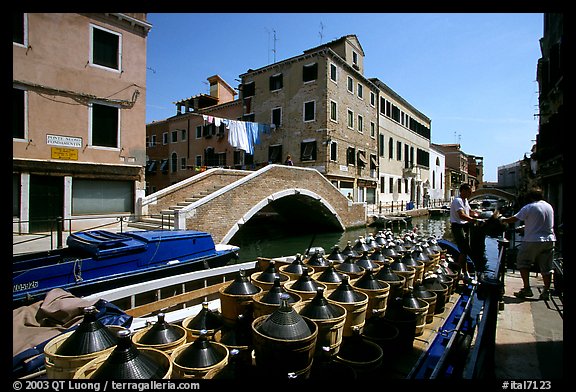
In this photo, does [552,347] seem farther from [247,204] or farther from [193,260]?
[247,204]

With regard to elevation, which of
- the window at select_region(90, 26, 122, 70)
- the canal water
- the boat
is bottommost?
the canal water

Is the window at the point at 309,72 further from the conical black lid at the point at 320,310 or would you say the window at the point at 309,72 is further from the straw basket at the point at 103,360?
the straw basket at the point at 103,360

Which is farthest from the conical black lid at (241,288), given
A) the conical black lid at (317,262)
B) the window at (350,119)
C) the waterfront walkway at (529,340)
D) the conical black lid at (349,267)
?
the window at (350,119)

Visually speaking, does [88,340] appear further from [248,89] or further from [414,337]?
[248,89]

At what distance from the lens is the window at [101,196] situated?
1203cm

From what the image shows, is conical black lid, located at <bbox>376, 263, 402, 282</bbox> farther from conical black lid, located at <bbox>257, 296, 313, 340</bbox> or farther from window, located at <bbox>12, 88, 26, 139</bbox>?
window, located at <bbox>12, 88, 26, 139</bbox>

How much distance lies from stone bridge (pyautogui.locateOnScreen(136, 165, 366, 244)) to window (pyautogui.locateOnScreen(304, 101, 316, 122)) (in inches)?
232

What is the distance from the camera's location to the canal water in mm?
15156

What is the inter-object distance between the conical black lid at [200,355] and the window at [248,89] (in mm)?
25273

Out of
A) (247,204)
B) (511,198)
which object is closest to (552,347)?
(247,204)

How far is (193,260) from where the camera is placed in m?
8.52

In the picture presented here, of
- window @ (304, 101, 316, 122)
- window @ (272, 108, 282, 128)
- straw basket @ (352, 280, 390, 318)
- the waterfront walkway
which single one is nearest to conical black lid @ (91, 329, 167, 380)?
straw basket @ (352, 280, 390, 318)

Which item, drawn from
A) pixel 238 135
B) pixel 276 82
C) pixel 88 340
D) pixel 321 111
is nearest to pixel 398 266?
pixel 88 340
